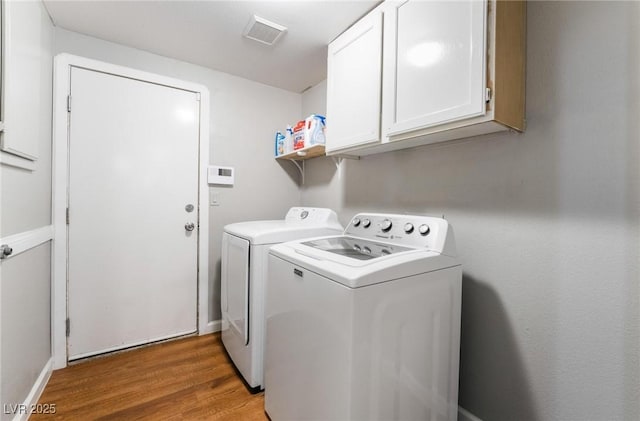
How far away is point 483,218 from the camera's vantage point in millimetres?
1334

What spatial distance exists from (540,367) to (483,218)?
649 millimetres

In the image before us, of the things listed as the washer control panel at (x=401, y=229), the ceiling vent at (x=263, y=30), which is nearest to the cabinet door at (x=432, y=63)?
the washer control panel at (x=401, y=229)

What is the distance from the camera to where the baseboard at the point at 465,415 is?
1.37 meters

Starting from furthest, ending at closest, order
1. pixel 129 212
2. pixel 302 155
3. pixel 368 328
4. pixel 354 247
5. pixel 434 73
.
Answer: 1. pixel 302 155
2. pixel 129 212
3. pixel 354 247
4. pixel 434 73
5. pixel 368 328

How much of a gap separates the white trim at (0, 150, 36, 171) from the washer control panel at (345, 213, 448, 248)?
1604 mm

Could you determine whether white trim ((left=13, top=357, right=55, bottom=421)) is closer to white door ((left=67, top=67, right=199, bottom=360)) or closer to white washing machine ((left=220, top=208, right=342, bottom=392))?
white door ((left=67, top=67, right=199, bottom=360))

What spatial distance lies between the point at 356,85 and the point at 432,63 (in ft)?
1.61

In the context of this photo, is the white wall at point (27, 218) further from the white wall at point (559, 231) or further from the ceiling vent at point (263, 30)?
the white wall at point (559, 231)

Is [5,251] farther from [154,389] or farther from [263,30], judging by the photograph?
Result: [263,30]

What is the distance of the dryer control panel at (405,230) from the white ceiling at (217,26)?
3.93ft

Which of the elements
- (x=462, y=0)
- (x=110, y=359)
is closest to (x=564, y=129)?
(x=462, y=0)

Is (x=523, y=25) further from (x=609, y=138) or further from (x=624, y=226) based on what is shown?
Result: (x=624, y=226)

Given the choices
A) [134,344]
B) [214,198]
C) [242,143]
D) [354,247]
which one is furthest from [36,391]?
[242,143]

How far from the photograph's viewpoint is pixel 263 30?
5.80 feet
